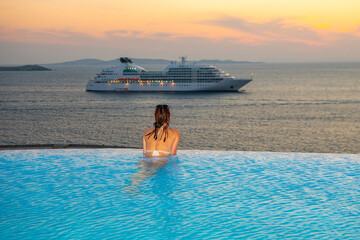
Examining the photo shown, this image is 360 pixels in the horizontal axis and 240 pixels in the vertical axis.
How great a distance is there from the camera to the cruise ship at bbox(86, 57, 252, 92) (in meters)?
77.3

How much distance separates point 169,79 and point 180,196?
2904 inches

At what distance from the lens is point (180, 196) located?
6914mm

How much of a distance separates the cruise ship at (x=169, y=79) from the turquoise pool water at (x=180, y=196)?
67922 mm

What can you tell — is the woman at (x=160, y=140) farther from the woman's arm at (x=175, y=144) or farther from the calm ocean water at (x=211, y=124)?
the calm ocean water at (x=211, y=124)

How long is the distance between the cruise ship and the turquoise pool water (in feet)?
223

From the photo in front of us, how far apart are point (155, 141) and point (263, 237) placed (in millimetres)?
3263

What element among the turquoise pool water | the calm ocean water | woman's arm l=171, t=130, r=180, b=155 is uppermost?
woman's arm l=171, t=130, r=180, b=155

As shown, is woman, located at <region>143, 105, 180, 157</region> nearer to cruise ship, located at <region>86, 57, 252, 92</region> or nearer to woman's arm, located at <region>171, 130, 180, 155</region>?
woman's arm, located at <region>171, 130, 180, 155</region>

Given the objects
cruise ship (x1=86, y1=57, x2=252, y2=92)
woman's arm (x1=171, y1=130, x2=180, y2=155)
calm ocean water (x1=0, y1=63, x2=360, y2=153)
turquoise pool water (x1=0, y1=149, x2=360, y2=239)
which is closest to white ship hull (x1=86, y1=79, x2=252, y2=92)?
cruise ship (x1=86, y1=57, x2=252, y2=92)

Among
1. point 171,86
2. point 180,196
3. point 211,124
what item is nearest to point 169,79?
point 171,86

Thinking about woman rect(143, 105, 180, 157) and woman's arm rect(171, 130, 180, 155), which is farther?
woman's arm rect(171, 130, 180, 155)

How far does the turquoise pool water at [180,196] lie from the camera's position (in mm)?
5523

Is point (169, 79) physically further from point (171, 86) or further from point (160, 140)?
point (160, 140)

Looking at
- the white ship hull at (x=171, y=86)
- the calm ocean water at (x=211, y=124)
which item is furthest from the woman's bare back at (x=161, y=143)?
the white ship hull at (x=171, y=86)
